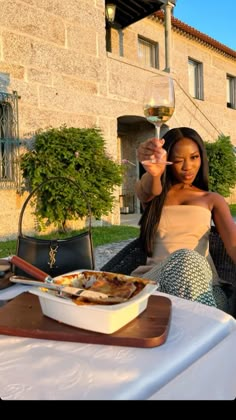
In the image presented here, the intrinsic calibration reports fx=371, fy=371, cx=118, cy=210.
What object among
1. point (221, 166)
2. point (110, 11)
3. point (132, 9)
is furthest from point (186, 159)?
Result: point (221, 166)

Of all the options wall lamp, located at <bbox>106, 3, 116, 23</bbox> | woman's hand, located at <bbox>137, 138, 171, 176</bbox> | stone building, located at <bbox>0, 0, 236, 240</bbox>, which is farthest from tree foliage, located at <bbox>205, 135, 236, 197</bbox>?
woman's hand, located at <bbox>137, 138, 171, 176</bbox>

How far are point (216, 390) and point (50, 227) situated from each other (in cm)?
572

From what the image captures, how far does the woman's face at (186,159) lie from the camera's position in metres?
1.92

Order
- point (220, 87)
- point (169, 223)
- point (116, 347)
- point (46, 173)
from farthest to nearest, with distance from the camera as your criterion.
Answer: point (220, 87), point (46, 173), point (169, 223), point (116, 347)

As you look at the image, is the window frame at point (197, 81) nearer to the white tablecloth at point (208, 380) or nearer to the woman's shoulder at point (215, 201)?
the woman's shoulder at point (215, 201)

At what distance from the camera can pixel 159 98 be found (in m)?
1.44

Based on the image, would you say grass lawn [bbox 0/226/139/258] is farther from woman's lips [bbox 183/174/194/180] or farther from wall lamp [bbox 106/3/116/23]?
wall lamp [bbox 106/3/116/23]

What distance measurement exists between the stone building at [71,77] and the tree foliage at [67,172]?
0.25 meters

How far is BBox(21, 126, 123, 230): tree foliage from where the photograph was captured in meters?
5.77

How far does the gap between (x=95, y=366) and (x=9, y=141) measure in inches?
210

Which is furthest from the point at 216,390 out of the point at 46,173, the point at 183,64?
the point at 183,64

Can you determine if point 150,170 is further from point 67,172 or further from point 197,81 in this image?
point 197,81

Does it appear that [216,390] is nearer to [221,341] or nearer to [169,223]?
[221,341]
